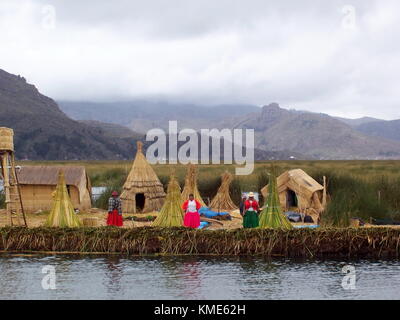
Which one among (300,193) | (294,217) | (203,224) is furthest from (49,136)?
(203,224)

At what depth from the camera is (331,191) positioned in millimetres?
22328

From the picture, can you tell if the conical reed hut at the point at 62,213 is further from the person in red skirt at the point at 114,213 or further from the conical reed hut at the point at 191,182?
the conical reed hut at the point at 191,182

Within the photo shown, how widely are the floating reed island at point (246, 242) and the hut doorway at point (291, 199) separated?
7.87 m

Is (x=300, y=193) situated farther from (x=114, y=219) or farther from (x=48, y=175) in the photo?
(x=48, y=175)

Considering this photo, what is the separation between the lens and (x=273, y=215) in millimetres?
16266

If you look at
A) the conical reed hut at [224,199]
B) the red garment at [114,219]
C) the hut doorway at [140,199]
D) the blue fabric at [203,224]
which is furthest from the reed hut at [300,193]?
the red garment at [114,219]

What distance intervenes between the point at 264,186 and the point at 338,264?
10007 millimetres

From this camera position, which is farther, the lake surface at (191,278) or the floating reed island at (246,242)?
the floating reed island at (246,242)

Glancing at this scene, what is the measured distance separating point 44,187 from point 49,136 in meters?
82.7

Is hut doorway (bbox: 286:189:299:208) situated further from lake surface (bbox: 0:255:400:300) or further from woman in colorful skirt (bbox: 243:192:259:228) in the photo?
lake surface (bbox: 0:255:400:300)

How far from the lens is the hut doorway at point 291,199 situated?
2311cm

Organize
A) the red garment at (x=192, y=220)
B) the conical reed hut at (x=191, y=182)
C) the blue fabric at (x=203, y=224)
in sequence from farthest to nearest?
the conical reed hut at (x=191, y=182) → the blue fabric at (x=203, y=224) → the red garment at (x=192, y=220)

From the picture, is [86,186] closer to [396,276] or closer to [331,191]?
[331,191]
